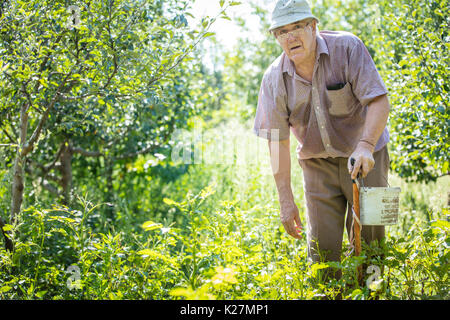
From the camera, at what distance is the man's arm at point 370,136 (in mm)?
2029

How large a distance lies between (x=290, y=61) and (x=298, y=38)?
18cm

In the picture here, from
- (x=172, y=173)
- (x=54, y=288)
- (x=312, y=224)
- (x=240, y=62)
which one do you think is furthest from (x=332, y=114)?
(x=240, y=62)

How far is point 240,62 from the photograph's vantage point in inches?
444

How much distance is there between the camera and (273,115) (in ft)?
8.39

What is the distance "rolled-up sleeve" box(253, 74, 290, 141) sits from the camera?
256 centimetres

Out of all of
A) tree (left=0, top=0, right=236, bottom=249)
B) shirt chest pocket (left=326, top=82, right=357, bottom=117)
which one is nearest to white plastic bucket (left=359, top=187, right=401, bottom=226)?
shirt chest pocket (left=326, top=82, right=357, bottom=117)

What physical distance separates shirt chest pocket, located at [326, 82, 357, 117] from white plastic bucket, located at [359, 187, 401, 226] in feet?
2.10

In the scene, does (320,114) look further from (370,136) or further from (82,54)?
(82,54)

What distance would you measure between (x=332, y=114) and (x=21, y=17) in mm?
1676

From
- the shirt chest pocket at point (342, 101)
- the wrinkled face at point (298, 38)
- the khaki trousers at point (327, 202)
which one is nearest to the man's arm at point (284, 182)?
the khaki trousers at point (327, 202)

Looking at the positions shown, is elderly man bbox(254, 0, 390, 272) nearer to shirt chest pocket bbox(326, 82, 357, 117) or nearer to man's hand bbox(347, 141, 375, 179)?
shirt chest pocket bbox(326, 82, 357, 117)

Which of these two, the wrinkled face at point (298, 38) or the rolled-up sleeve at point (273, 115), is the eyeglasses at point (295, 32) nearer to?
the wrinkled face at point (298, 38)

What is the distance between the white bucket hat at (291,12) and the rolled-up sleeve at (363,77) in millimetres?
307
